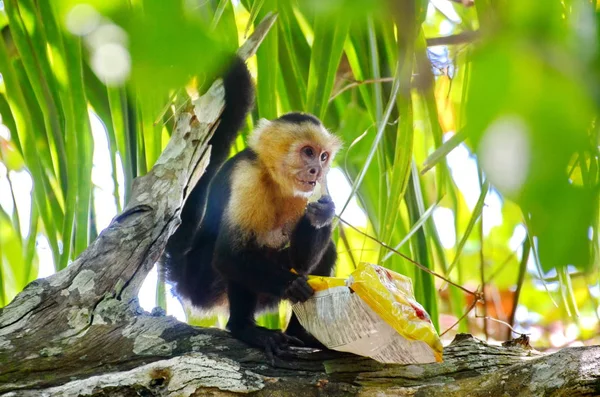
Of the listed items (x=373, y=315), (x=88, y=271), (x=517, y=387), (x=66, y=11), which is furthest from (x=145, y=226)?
(x=66, y=11)

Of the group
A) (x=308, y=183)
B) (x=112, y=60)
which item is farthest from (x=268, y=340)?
(x=112, y=60)

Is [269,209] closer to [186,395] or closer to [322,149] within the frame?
[322,149]

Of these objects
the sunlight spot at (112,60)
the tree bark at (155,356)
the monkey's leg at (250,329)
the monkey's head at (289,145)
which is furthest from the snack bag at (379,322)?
the sunlight spot at (112,60)

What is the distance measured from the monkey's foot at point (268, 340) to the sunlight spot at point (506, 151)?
5.50ft

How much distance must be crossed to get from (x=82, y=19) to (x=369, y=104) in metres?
1.98

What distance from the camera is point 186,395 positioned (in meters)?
1.57

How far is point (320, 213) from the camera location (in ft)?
8.55

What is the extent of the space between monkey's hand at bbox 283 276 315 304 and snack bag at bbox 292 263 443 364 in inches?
5.8

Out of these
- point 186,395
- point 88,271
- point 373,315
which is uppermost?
point 88,271

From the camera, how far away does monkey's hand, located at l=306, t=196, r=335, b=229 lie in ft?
8.57

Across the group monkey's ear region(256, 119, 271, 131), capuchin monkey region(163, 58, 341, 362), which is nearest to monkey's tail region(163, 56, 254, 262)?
capuchin monkey region(163, 58, 341, 362)

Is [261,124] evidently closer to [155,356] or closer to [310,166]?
[310,166]

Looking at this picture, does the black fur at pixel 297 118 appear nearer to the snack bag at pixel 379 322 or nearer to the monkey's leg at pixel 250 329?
the monkey's leg at pixel 250 329

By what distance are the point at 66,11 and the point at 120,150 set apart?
179 cm
